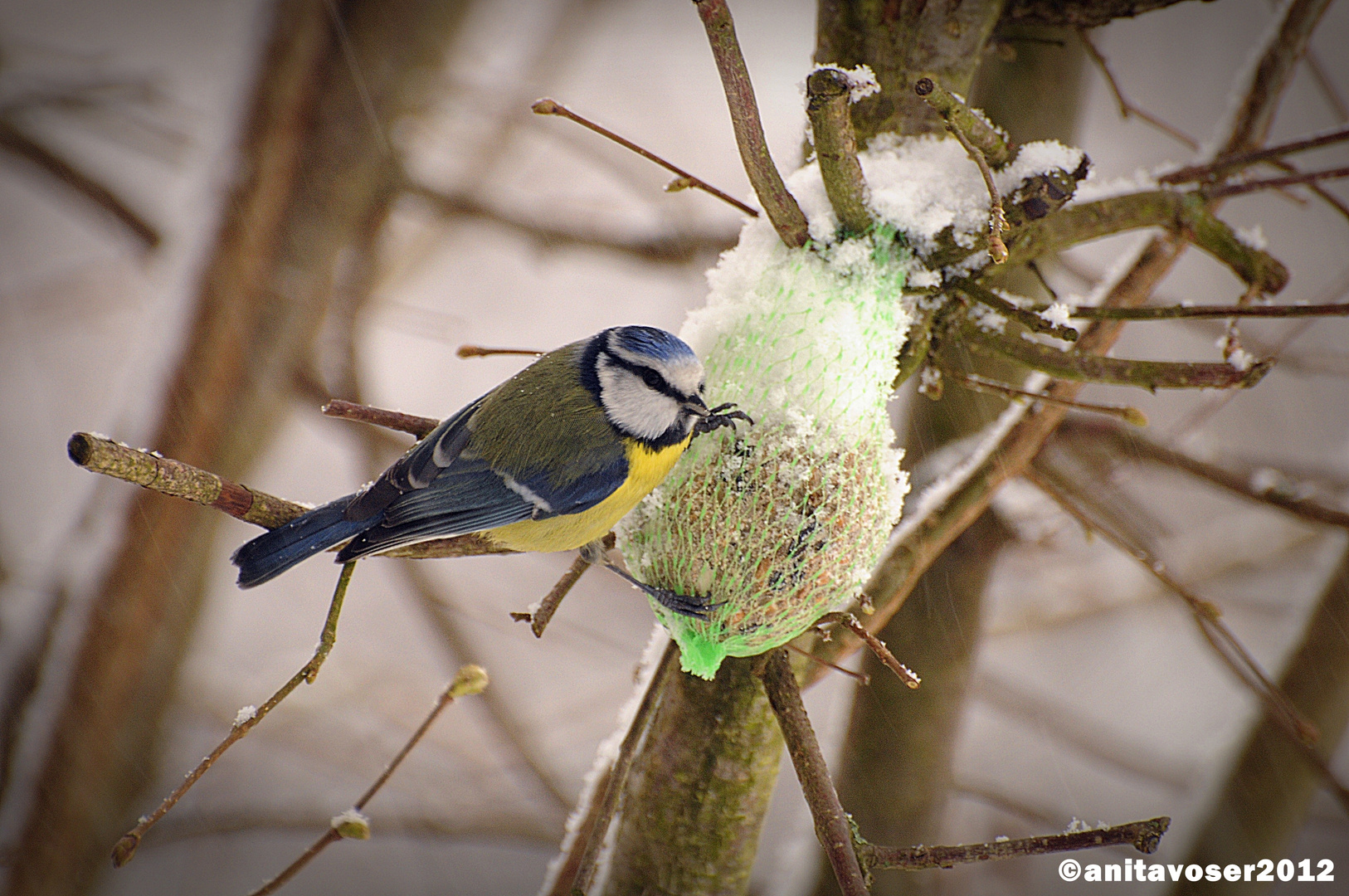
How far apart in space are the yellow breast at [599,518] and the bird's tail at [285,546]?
21cm

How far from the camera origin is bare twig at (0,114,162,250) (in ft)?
6.65

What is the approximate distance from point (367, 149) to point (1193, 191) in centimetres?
165

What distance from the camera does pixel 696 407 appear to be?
3.48ft

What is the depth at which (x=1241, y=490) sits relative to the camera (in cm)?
169

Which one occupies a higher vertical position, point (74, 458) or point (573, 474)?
point (573, 474)

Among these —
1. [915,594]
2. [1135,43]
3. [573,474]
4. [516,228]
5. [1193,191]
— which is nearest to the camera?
[573,474]

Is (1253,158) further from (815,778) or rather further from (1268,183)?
(815,778)

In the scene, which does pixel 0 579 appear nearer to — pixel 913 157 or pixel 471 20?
pixel 471 20

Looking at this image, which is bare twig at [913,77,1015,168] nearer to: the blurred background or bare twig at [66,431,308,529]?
the blurred background

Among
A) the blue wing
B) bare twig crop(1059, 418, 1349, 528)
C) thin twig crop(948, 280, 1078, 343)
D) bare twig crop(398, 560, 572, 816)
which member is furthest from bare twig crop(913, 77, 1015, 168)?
bare twig crop(398, 560, 572, 816)

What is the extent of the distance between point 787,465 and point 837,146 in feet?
1.21

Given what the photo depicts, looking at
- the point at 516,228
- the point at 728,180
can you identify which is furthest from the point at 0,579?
the point at 728,180

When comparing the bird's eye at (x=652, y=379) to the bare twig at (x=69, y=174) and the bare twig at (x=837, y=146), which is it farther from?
the bare twig at (x=69, y=174)

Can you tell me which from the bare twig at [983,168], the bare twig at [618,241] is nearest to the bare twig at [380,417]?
the bare twig at [983,168]
